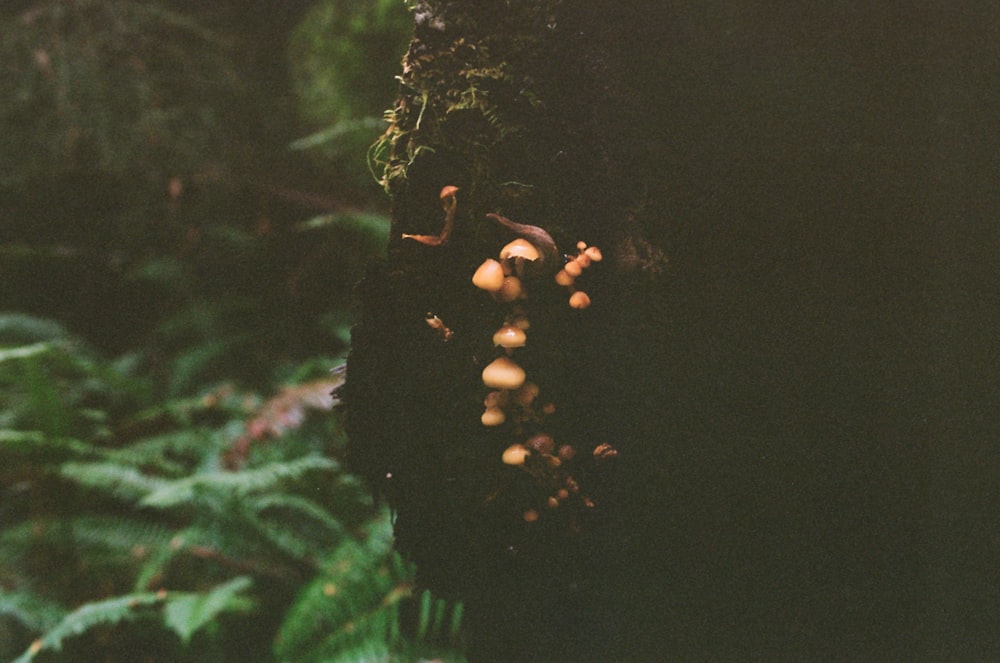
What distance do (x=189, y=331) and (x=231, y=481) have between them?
5.31 feet

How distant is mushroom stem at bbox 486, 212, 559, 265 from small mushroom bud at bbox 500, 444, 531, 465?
299mm

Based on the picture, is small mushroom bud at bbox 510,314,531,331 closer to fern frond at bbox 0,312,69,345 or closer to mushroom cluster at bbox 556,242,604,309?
mushroom cluster at bbox 556,242,604,309

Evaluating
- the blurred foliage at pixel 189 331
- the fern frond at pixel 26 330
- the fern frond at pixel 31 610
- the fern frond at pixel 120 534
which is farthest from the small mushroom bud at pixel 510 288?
the fern frond at pixel 26 330

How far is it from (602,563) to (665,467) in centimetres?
20

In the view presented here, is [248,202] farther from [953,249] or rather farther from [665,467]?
[953,249]

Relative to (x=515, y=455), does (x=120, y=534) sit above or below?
below

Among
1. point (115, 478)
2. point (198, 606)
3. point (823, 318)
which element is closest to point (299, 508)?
point (198, 606)

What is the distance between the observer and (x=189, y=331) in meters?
A: 3.37

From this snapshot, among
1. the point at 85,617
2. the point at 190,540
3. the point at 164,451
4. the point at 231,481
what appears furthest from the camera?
the point at 164,451

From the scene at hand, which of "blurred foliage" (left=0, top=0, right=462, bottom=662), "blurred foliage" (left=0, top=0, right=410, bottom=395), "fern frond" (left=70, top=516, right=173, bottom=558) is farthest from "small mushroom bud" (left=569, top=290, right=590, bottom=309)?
"fern frond" (left=70, top=516, right=173, bottom=558)

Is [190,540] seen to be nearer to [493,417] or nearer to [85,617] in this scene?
[85,617]

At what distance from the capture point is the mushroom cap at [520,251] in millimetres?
903

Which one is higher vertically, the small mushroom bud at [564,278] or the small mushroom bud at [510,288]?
the small mushroom bud at [564,278]

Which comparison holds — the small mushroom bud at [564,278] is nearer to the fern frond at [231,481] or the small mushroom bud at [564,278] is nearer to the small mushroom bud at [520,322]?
the small mushroom bud at [520,322]
